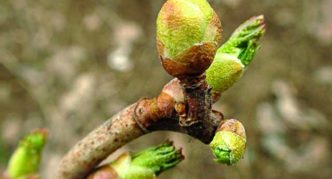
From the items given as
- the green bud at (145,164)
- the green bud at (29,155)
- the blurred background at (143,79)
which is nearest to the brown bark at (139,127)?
the green bud at (145,164)

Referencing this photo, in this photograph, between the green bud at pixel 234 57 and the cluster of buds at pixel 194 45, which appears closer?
the cluster of buds at pixel 194 45

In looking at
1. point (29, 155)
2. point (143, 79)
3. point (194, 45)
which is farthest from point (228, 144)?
point (143, 79)

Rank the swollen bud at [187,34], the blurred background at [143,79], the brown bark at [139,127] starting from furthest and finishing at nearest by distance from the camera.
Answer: the blurred background at [143,79], the brown bark at [139,127], the swollen bud at [187,34]

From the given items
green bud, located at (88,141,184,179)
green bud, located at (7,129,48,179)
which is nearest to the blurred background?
green bud, located at (7,129,48,179)

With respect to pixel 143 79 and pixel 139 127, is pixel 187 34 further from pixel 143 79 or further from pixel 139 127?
pixel 143 79

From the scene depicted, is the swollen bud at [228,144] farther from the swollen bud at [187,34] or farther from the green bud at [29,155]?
the green bud at [29,155]
